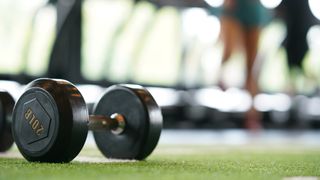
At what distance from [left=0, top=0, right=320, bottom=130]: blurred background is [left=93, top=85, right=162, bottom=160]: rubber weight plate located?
115 inches

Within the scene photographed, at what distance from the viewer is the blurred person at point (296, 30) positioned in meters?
8.55

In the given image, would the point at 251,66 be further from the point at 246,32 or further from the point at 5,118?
the point at 5,118

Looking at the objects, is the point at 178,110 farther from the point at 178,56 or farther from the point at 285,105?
the point at 285,105

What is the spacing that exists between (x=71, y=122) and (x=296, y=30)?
23.9ft

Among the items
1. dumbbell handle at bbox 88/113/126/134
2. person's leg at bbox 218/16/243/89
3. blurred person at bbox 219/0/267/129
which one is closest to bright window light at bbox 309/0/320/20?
blurred person at bbox 219/0/267/129

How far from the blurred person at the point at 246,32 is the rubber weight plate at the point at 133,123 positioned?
282 centimetres

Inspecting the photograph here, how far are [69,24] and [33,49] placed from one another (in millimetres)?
469

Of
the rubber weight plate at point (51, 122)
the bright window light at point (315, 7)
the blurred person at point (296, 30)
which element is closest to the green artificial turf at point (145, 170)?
the rubber weight plate at point (51, 122)

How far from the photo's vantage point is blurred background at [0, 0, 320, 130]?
233 inches

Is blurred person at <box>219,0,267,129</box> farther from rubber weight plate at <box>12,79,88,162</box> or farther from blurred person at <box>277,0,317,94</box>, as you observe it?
blurred person at <box>277,0,317,94</box>

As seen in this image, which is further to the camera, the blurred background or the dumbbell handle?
the blurred background

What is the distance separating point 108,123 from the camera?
215 centimetres

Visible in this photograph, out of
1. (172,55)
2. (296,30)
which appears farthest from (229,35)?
(296,30)

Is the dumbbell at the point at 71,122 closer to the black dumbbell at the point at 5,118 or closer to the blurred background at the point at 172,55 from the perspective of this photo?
the black dumbbell at the point at 5,118
